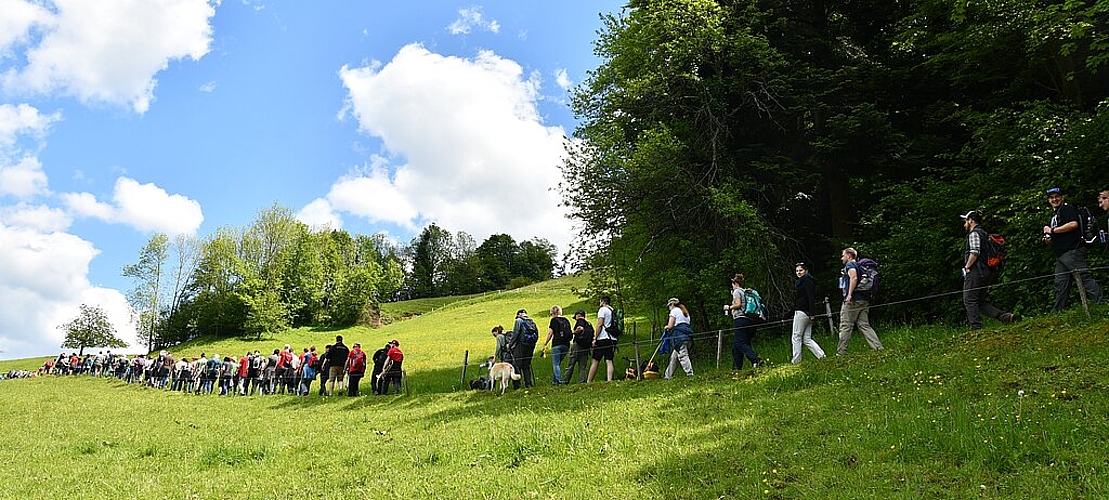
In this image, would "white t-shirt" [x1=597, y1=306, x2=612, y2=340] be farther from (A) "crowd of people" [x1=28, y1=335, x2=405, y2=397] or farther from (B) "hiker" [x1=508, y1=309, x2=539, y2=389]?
(A) "crowd of people" [x1=28, y1=335, x2=405, y2=397]

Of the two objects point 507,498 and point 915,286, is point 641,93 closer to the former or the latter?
point 915,286

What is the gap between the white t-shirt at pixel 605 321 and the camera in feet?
49.2

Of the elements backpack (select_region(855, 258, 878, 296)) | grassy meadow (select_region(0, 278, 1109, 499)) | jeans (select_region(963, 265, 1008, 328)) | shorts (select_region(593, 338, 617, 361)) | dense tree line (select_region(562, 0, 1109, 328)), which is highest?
dense tree line (select_region(562, 0, 1109, 328))

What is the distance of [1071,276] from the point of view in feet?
38.0

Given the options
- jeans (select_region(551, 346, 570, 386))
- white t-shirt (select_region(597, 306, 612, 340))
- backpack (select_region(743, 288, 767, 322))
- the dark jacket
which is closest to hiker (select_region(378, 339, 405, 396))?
jeans (select_region(551, 346, 570, 386))

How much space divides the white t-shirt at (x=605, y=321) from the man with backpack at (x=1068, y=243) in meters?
7.97

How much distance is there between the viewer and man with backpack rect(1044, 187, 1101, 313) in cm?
1095

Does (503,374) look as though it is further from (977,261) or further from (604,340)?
(977,261)

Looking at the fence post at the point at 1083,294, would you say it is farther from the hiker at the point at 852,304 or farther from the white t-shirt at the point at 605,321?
the white t-shirt at the point at 605,321

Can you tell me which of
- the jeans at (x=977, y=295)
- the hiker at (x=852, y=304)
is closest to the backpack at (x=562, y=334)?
the hiker at (x=852, y=304)

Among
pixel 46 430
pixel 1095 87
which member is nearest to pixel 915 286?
pixel 1095 87

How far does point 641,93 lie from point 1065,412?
15.8 meters

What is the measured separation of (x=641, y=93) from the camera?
21375 millimetres

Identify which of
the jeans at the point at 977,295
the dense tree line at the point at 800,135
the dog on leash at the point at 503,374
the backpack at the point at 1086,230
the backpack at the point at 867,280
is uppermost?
the dense tree line at the point at 800,135
